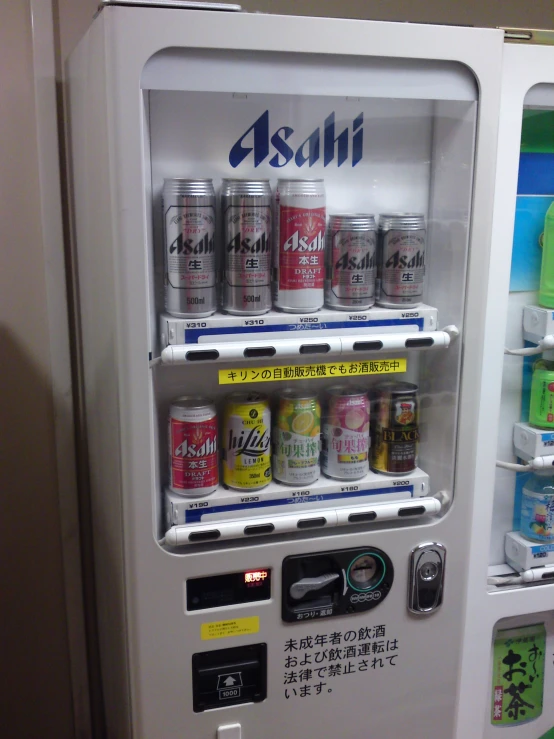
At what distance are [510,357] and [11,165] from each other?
1.25 m

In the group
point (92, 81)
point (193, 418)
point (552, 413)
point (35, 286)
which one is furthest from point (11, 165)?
point (552, 413)

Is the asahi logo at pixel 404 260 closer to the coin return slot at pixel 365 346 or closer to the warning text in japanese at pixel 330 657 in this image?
the coin return slot at pixel 365 346

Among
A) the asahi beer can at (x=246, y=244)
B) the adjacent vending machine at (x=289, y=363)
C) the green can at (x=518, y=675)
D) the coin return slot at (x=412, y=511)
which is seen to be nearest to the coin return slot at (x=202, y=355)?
the adjacent vending machine at (x=289, y=363)

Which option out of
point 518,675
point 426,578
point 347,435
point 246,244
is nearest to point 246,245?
point 246,244

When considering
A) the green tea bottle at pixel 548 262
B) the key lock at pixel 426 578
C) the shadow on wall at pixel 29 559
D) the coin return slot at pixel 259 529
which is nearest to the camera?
the coin return slot at pixel 259 529

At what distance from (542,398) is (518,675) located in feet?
2.33

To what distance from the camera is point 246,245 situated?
1.30 meters

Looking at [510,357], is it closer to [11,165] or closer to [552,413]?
[552,413]

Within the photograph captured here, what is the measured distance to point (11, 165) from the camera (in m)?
1.60

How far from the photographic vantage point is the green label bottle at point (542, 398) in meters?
1.62

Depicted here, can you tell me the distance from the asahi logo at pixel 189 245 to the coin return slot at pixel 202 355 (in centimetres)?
19

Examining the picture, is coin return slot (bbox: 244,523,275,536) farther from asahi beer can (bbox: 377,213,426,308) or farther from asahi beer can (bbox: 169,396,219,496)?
asahi beer can (bbox: 377,213,426,308)

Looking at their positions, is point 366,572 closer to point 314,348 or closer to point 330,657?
point 330,657

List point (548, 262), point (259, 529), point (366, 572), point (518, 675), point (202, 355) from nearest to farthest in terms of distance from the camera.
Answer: point (202, 355) → point (259, 529) → point (366, 572) → point (548, 262) → point (518, 675)
